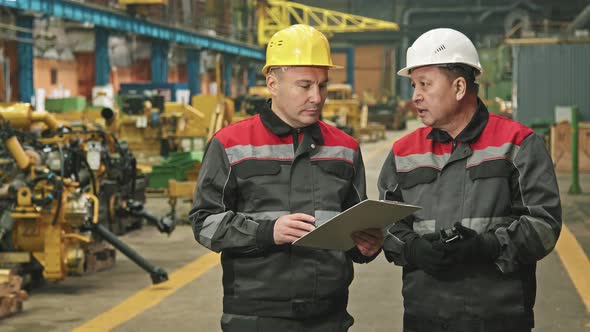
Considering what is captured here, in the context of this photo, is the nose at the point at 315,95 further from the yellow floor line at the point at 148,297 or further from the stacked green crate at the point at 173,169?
the stacked green crate at the point at 173,169

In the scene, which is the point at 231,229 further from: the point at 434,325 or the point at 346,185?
the point at 434,325

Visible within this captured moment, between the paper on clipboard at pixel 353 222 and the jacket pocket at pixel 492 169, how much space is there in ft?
1.04

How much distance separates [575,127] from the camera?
1655 centimetres

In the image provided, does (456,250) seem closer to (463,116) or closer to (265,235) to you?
(463,116)

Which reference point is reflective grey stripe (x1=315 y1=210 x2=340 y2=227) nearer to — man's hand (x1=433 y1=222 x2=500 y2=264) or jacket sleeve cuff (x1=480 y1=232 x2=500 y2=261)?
man's hand (x1=433 y1=222 x2=500 y2=264)

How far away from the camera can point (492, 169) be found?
11.7 ft

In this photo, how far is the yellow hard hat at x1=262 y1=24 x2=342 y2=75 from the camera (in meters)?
3.70

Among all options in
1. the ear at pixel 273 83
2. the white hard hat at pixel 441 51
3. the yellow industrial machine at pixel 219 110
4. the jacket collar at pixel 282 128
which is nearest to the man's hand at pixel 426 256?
the jacket collar at pixel 282 128

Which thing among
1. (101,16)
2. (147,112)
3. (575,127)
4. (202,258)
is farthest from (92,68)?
(202,258)

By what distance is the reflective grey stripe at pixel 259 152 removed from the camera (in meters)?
3.69

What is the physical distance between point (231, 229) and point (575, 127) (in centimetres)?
1385

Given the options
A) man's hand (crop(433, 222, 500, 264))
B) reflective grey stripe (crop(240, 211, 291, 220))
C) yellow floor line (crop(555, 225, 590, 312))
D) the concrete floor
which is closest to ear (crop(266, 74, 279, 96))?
reflective grey stripe (crop(240, 211, 291, 220))

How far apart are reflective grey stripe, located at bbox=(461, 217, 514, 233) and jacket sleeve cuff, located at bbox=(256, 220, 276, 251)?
27.2 inches

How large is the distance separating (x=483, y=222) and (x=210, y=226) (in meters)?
0.98
